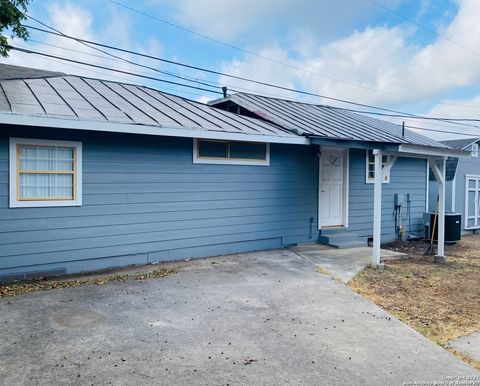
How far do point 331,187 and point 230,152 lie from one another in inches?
118

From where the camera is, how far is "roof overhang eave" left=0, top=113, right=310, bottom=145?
5.05 meters

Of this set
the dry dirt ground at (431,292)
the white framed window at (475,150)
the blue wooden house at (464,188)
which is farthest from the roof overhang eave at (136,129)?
the white framed window at (475,150)

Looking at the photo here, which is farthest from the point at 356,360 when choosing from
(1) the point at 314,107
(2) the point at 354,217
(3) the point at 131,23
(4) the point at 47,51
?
(3) the point at 131,23

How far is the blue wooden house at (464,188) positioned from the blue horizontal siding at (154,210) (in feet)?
21.9

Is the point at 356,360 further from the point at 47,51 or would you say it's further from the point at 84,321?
the point at 47,51

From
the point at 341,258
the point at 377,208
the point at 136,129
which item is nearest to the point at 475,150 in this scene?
the point at 377,208

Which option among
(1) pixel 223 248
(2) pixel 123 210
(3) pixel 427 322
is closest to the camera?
(3) pixel 427 322

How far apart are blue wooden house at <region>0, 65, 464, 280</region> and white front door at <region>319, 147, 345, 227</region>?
0.09 ft

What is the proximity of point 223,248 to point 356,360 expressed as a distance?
15.1 feet

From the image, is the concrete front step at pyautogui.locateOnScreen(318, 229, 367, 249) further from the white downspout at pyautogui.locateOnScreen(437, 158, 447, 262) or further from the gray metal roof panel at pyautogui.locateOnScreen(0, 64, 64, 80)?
the gray metal roof panel at pyautogui.locateOnScreen(0, 64, 64, 80)

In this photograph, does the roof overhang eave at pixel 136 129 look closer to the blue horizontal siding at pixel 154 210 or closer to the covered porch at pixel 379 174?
the blue horizontal siding at pixel 154 210

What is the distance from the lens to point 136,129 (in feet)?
19.6

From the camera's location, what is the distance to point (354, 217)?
9.84m

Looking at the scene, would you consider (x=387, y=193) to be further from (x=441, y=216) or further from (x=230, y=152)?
(x=230, y=152)
